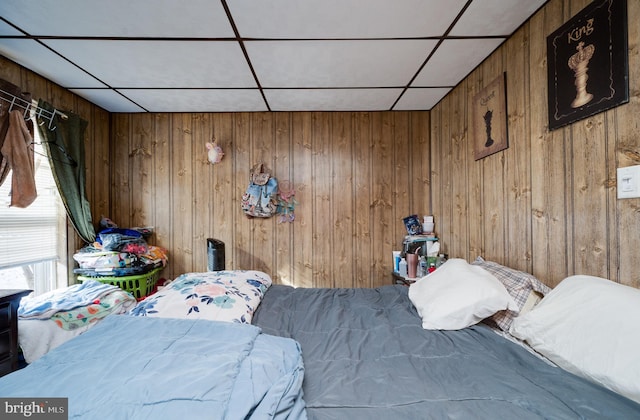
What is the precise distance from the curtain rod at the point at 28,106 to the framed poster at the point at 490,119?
341cm

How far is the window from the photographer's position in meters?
1.95

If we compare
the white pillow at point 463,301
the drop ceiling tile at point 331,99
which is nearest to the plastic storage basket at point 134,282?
the drop ceiling tile at point 331,99

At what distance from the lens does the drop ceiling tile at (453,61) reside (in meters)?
1.82

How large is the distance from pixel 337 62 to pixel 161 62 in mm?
1323

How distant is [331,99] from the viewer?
8.68 feet

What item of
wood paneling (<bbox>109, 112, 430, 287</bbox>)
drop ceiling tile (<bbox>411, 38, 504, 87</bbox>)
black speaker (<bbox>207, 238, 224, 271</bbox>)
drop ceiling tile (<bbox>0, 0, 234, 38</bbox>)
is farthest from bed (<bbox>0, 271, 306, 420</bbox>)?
drop ceiling tile (<bbox>411, 38, 504, 87</bbox>)

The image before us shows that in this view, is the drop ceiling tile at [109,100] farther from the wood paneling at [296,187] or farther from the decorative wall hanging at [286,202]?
the decorative wall hanging at [286,202]

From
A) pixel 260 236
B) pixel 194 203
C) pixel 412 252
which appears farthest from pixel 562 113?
pixel 194 203

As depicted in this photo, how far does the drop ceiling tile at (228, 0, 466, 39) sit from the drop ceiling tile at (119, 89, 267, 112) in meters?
0.89

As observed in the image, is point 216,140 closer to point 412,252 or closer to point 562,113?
point 412,252

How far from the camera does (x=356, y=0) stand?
1.42m

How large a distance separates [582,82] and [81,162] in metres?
3.71

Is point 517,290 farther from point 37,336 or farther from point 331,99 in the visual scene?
point 37,336

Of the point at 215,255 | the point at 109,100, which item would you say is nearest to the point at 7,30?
the point at 109,100
